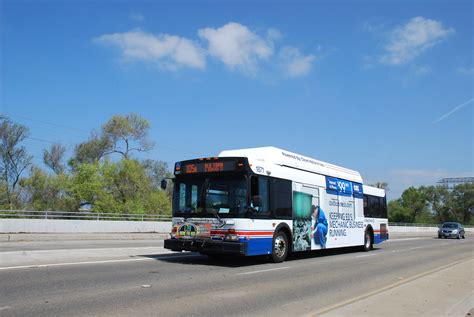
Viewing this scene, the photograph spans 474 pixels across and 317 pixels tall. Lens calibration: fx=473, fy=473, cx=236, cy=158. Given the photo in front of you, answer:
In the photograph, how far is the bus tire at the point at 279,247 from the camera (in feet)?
47.4

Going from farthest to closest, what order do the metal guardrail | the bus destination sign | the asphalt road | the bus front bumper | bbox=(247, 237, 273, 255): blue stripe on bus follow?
1. the metal guardrail
2. the bus destination sign
3. bbox=(247, 237, 273, 255): blue stripe on bus
4. the bus front bumper
5. the asphalt road

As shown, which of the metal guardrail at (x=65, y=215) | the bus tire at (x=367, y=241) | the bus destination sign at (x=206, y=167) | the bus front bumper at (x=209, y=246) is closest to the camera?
the bus front bumper at (x=209, y=246)

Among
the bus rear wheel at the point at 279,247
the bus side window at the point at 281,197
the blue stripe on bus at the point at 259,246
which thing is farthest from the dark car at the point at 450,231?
the blue stripe on bus at the point at 259,246

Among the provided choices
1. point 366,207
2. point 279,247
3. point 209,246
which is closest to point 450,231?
point 366,207

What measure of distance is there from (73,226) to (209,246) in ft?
53.0

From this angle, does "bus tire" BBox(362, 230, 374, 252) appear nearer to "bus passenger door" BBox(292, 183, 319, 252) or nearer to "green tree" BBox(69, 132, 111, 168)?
"bus passenger door" BBox(292, 183, 319, 252)

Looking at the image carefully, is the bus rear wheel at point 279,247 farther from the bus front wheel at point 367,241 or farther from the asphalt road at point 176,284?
the bus front wheel at point 367,241

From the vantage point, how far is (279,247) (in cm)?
1479

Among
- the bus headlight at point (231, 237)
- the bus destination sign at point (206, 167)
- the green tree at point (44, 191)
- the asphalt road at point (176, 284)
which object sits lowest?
the asphalt road at point (176, 284)

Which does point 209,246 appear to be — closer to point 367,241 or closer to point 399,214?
point 367,241

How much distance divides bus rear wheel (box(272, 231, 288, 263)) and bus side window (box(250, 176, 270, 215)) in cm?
108

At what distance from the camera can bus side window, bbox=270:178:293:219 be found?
47.4ft

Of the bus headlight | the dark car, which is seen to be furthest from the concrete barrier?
the dark car

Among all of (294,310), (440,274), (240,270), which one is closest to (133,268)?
(240,270)
